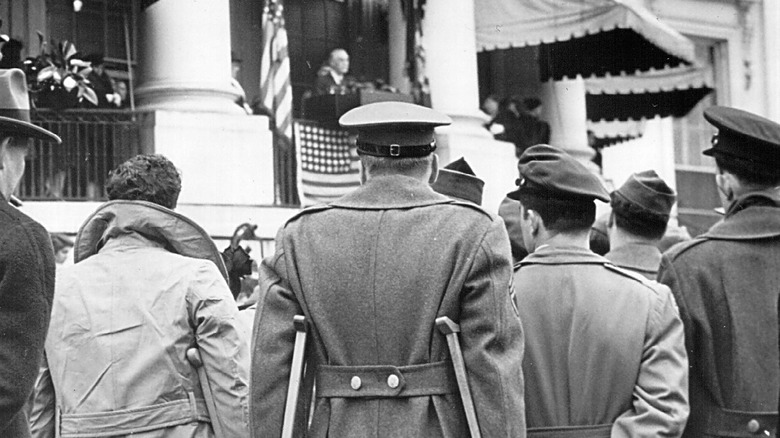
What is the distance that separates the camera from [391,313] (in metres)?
4.55

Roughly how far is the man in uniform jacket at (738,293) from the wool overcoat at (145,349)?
170 cm

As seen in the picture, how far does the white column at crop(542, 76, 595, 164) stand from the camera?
72.4 feet

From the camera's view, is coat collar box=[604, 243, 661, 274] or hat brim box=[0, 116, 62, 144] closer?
hat brim box=[0, 116, 62, 144]

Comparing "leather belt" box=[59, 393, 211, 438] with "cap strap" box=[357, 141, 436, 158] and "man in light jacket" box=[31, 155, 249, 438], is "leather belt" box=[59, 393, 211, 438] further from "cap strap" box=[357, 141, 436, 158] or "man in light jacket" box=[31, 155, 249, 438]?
"cap strap" box=[357, 141, 436, 158]

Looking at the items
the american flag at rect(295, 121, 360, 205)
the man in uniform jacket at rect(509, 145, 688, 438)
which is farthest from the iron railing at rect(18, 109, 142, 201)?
the man in uniform jacket at rect(509, 145, 688, 438)

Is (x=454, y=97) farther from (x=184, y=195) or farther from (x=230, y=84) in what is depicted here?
(x=184, y=195)

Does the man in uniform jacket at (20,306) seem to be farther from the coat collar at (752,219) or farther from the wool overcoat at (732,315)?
the coat collar at (752,219)

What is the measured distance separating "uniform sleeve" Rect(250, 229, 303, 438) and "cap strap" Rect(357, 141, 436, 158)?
46cm

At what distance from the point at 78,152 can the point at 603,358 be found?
11.7 metres

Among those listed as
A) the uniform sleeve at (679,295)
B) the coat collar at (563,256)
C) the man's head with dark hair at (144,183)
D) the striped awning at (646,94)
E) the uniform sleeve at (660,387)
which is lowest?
the uniform sleeve at (660,387)

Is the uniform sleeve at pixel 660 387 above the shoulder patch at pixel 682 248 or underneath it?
underneath

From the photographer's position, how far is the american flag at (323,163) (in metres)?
17.2

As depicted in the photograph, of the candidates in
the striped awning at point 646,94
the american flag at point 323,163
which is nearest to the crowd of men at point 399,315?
the american flag at point 323,163

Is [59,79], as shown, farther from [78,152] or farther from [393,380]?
[393,380]
